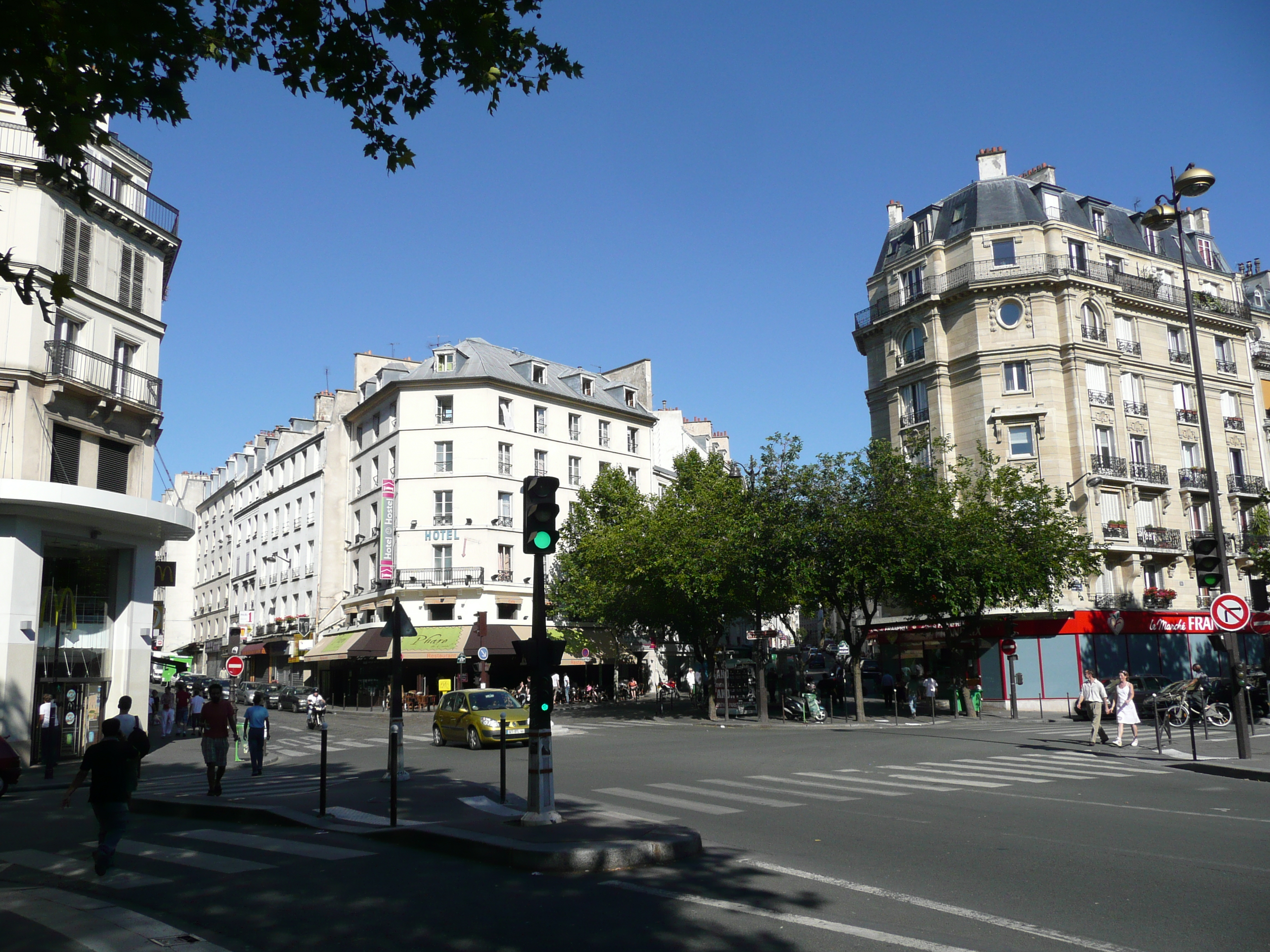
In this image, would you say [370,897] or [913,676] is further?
[913,676]

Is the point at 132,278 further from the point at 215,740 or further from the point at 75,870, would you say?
the point at 75,870

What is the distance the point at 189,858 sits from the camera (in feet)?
31.1

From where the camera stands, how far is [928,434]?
41500 mm

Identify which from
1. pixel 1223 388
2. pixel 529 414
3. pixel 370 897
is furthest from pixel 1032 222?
pixel 370 897

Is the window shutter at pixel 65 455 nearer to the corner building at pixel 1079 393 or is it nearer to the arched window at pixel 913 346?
the corner building at pixel 1079 393

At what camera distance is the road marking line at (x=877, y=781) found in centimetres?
1424

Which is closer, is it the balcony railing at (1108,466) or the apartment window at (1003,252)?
the balcony railing at (1108,466)

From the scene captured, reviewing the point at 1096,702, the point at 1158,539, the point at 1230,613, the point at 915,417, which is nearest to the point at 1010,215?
the point at 915,417

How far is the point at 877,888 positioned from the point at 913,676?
2930cm

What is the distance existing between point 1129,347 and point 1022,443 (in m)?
7.16

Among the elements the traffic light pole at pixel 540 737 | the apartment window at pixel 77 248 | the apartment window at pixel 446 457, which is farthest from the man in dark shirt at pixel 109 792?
the apartment window at pixel 446 457

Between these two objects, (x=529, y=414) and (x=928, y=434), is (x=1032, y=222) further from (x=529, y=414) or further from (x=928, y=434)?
(x=529, y=414)

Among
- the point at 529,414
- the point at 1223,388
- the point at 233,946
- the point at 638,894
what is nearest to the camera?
the point at 233,946

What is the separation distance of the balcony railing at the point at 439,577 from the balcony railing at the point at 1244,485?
33442 millimetres
